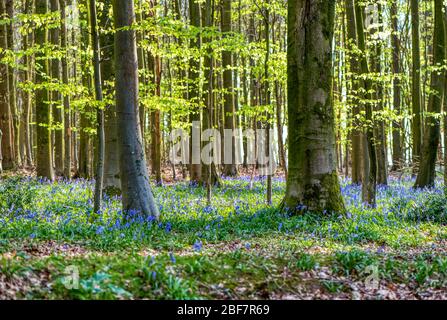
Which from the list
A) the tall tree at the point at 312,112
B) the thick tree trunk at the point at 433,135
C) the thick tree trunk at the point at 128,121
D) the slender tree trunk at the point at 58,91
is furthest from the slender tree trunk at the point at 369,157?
the slender tree trunk at the point at 58,91

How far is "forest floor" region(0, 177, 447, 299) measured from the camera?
202 inches

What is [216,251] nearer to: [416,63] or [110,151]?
[110,151]

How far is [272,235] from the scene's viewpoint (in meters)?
9.23

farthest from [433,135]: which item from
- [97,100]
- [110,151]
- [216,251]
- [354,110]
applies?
[216,251]

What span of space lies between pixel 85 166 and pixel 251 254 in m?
16.4

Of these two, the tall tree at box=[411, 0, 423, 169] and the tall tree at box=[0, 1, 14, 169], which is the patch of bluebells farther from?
the tall tree at box=[411, 0, 423, 169]

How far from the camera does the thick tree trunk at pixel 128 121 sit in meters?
10.2

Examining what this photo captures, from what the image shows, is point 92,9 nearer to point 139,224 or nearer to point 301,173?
point 139,224

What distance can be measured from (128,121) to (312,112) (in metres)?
4.22

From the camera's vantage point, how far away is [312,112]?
35.2 feet

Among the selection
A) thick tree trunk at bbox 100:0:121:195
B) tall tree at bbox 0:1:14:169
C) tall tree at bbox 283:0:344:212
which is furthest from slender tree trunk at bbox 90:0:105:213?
tall tree at bbox 0:1:14:169

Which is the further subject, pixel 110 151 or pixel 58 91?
pixel 58 91

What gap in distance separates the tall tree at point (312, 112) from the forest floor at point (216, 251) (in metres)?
0.63

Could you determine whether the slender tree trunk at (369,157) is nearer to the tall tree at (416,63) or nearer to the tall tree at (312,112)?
the tall tree at (312,112)
